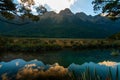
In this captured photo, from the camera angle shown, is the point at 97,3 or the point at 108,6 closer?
the point at 108,6

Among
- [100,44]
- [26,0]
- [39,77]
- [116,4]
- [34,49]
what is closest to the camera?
[39,77]

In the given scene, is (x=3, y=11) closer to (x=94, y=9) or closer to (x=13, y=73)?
(x=13, y=73)

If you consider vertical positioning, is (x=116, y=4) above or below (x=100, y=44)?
above

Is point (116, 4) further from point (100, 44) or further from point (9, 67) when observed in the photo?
point (100, 44)

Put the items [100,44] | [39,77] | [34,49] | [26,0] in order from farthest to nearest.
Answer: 1. [100,44]
2. [34,49]
3. [26,0]
4. [39,77]

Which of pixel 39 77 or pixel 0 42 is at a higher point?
pixel 0 42

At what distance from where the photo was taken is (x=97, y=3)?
15.7 m

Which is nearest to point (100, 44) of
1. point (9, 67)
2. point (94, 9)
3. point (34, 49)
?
point (34, 49)

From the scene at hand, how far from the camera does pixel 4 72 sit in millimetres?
11281

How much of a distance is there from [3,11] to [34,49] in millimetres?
17259

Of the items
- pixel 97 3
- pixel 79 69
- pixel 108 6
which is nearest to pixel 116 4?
pixel 108 6

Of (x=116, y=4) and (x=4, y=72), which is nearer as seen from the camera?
(x=4, y=72)

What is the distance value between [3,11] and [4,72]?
2.75 metres

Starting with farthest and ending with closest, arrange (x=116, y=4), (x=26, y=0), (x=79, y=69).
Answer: (x=116, y=4), (x=26, y=0), (x=79, y=69)
